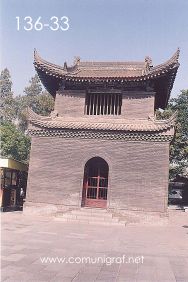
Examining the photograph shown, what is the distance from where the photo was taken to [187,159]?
29781 millimetres

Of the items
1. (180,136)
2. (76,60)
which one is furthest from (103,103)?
(180,136)

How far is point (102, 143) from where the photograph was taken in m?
15.4

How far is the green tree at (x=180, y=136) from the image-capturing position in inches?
1146

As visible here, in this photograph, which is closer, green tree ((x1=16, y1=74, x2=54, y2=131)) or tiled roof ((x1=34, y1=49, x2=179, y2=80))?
tiled roof ((x1=34, y1=49, x2=179, y2=80))

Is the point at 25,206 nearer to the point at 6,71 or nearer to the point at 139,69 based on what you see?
the point at 139,69

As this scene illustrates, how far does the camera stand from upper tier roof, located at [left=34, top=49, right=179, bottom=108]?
50.6ft

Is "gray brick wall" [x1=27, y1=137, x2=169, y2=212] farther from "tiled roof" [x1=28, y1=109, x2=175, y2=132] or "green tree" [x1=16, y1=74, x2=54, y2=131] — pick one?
"green tree" [x1=16, y1=74, x2=54, y2=131]

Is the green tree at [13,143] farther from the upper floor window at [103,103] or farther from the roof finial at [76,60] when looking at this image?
the upper floor window at [103,103]

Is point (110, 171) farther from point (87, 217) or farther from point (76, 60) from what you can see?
point (76, 60)

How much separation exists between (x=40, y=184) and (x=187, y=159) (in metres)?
18.1

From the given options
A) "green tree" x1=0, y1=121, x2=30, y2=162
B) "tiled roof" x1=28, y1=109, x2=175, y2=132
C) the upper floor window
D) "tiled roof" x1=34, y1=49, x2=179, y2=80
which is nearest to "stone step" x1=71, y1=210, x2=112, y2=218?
"tiled roof" x1=28, y1=109, x2=175, y2=132

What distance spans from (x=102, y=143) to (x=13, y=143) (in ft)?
81.2

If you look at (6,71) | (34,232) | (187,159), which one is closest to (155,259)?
(34,232)

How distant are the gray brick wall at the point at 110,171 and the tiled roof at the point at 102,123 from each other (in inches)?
25.6
